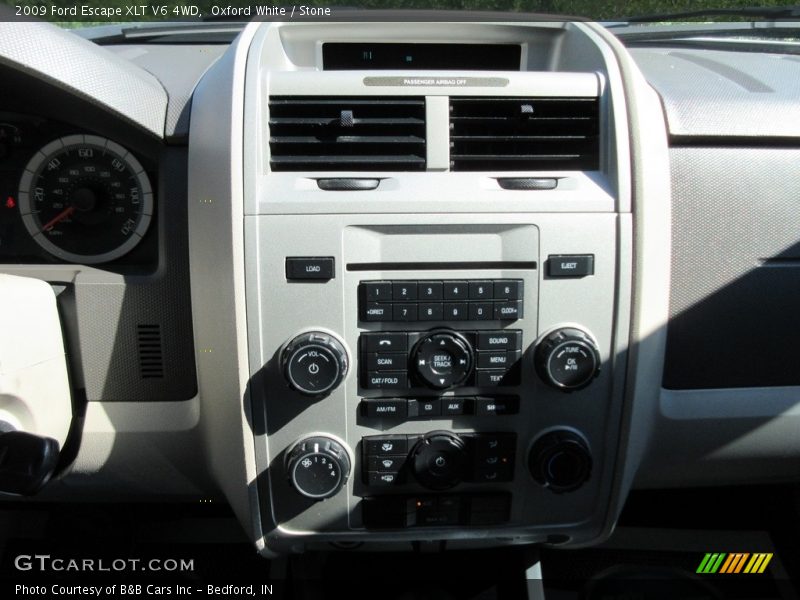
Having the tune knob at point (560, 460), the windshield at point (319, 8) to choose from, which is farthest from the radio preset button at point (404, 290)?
the windshield at point (319, 8)

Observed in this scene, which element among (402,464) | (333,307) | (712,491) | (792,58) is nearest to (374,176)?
(333,307)

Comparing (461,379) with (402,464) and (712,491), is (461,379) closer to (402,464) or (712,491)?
(402,464)

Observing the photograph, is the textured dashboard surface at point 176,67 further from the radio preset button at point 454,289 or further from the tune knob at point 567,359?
the tune knob at point 567,359

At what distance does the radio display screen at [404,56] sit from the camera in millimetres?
1695

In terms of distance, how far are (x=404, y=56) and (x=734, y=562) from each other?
5.78 feet

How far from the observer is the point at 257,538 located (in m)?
1.66

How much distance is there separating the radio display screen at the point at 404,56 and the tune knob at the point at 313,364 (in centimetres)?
65

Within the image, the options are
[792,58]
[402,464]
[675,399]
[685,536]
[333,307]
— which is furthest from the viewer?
[685,536]

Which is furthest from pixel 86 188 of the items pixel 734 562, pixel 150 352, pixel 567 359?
pixel 734 562

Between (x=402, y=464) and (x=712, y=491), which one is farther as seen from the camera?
(x=712, y=491)

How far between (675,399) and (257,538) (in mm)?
974

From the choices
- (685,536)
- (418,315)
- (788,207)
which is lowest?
(685,536)

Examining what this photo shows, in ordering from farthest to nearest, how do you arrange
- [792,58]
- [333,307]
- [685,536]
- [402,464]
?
1. [685,536]
2. [792,58]
3. [402,464]
4. [333,307]

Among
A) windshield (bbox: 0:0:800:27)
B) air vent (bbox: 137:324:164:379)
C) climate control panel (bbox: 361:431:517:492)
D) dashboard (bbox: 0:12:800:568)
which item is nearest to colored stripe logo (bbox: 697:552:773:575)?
dashboard (bbox: 0:12:800:568)
